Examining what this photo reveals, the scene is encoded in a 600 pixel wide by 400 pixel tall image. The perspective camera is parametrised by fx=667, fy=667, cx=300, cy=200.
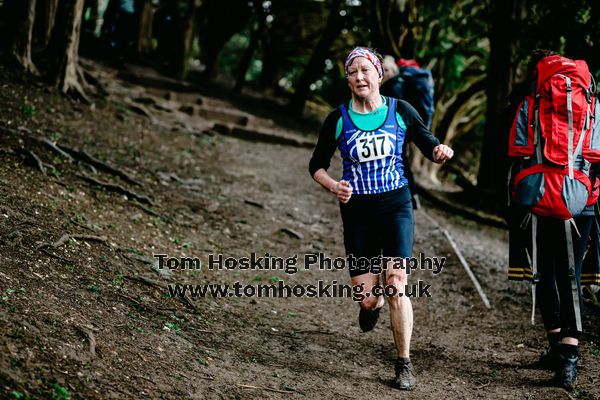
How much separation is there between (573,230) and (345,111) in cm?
183

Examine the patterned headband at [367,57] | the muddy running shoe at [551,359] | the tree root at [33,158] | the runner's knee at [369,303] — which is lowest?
the muddy running shoe at [551,359]

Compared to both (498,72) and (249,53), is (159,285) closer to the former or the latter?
(498,72)

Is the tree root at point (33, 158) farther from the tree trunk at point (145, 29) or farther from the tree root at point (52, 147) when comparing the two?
the tree trunk at point (145, 29)

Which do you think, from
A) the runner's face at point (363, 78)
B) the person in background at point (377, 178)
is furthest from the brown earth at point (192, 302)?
the runner's face at point (363, 78)

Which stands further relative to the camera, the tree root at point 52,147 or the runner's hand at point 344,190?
the tree root at point 52,147

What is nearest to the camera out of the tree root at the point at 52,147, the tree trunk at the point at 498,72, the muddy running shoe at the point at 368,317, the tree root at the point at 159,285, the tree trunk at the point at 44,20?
the muddy running shoe at the point at 368,317

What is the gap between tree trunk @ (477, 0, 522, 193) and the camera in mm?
10531

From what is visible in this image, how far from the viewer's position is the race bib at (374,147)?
4.58 m

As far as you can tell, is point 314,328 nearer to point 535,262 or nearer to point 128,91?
point 535,262

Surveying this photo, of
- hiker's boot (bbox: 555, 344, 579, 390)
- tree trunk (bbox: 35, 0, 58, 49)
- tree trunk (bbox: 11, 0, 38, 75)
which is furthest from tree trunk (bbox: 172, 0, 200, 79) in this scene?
hiker's boot (bbox: 555, 344, 579, 390)

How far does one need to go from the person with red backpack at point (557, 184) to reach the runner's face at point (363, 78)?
1084 millimetres

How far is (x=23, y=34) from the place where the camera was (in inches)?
415

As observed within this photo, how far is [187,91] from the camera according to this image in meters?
17.3

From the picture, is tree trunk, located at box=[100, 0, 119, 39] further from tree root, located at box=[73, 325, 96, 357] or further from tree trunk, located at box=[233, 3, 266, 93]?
tree root, located at box=[73, 325, 96, 357]
